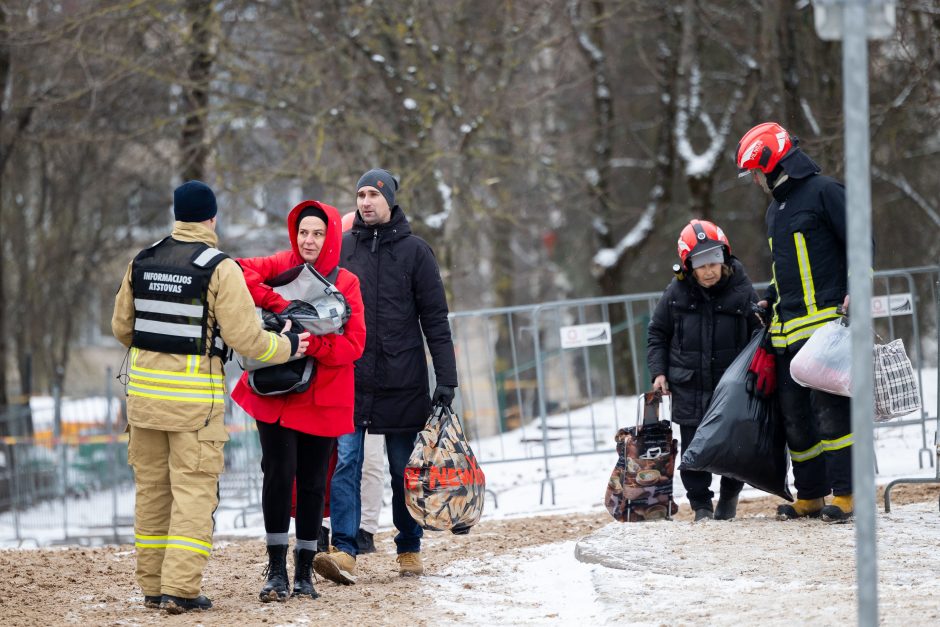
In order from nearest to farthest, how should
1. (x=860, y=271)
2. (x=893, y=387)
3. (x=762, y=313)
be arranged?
(x=860, y=271), (x=893, y=387), (x=762, y=313)

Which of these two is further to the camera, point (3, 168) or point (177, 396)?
point (3, 168)

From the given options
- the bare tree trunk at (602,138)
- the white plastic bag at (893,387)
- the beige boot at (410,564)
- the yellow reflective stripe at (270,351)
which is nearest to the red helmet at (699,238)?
the white plastic bag at (893,387)

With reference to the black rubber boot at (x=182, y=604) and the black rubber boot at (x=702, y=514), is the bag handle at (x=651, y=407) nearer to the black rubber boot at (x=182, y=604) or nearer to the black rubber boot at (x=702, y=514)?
the black rubber boot at (x=702, y=514)

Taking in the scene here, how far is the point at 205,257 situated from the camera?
5.75m

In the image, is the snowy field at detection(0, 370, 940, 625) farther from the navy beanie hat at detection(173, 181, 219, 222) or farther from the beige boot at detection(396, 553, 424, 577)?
the navy beanie hat at detection(173, 181, 219, 222)

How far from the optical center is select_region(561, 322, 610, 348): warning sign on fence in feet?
35.2

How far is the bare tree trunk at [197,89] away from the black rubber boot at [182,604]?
29.1 ft

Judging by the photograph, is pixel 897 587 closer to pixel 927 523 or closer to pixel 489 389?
pixel 927 523

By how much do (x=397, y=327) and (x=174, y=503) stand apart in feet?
4.92

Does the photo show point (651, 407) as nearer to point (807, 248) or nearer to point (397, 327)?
point (807, 248)

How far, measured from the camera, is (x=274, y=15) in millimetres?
15609

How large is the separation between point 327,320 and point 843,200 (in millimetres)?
2831

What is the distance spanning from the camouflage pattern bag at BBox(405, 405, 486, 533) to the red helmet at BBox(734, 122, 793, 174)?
83.6 inches

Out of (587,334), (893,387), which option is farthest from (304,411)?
(587,334)
